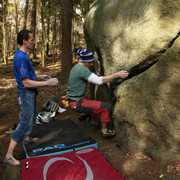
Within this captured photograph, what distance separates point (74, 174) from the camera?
3.52 meters

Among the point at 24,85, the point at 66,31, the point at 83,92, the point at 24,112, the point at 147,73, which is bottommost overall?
the point at 24,112

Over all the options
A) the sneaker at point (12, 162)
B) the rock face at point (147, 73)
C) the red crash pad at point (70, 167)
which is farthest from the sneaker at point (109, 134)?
the sneaker at point (12, 162)

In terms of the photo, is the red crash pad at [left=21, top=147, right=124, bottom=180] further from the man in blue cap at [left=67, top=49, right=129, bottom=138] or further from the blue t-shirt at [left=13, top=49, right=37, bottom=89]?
the blue t-shirt at [left=13, top=49, right=37, bottom=89]

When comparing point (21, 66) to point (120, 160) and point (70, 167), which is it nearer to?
point (70, 167)

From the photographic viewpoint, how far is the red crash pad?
11.4ft

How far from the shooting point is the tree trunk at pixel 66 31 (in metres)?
11.4

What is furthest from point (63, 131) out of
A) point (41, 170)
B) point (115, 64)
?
point (115, 64)

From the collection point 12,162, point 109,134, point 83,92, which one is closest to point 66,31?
point 83,92

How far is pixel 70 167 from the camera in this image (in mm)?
3699

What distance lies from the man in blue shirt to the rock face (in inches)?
68.1

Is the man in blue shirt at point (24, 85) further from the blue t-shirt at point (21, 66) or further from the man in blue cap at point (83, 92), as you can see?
the man in blue cap at point (83, 92)

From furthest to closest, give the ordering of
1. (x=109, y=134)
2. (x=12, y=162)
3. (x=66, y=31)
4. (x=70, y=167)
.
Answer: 1. (x=66, y=31)
2. (x=109, y=134)
3. (x=12, y=162)
4. (x=70, y=167)

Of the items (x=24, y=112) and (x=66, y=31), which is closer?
(x=24, y=112)

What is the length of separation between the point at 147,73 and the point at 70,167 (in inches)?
92.0
